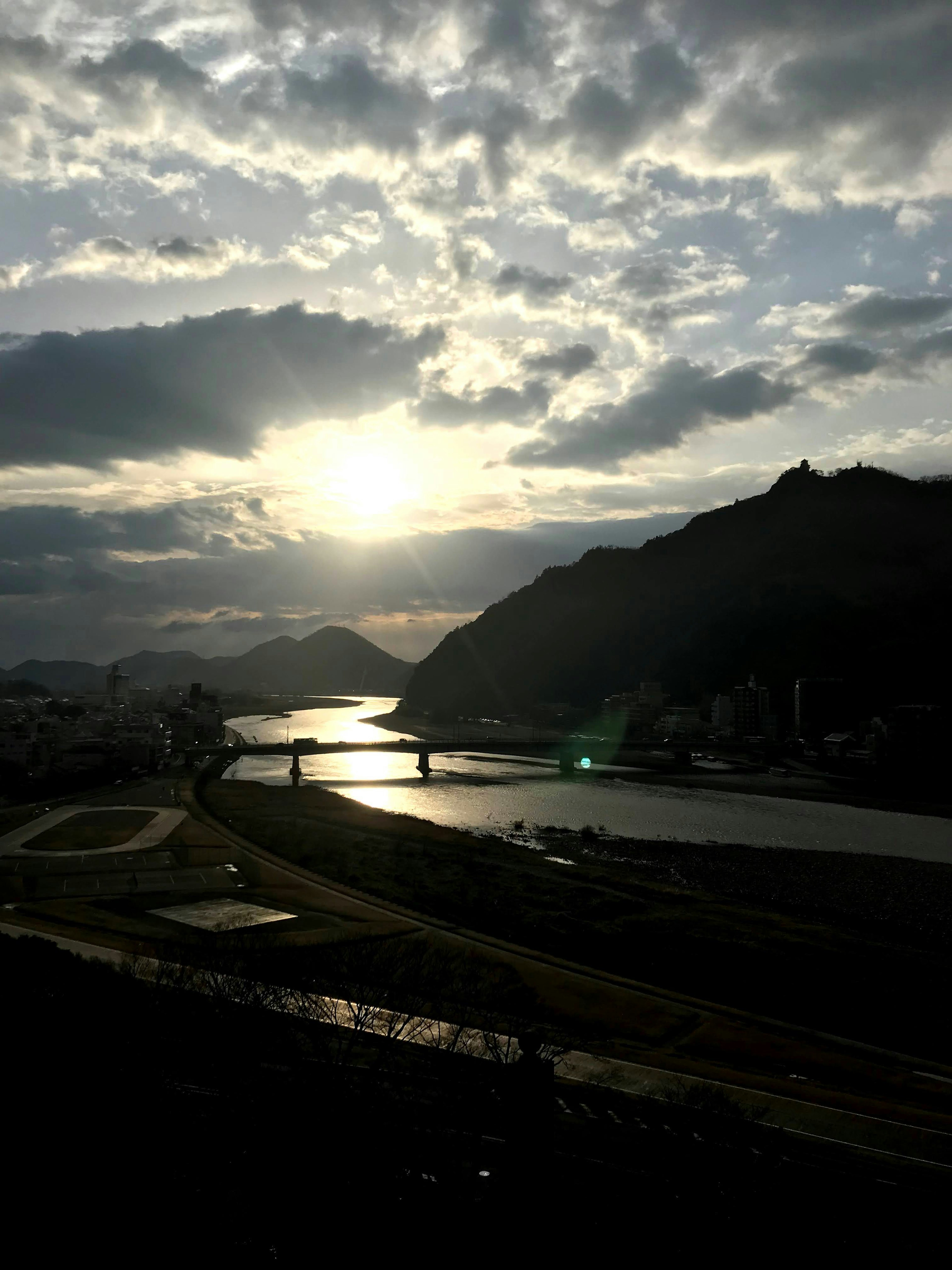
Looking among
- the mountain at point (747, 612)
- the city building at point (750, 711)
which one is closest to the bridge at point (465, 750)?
the city building at point (750, 711)

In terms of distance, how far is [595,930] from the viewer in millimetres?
21406

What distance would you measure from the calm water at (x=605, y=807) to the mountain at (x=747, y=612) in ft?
141

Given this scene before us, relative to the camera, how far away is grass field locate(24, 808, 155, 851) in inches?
1220

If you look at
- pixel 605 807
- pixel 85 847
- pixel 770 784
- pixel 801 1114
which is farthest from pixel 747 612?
pixel 801 1114

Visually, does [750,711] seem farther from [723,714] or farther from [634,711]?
[634,711]

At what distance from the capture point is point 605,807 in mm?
52125

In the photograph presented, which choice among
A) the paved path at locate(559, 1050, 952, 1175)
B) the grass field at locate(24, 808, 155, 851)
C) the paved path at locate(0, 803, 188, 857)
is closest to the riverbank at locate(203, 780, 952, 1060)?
the paved path at locate(0, 803, 188, 857)

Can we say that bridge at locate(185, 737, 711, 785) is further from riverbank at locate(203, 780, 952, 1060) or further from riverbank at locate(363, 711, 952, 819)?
riverbank at locate(203, 780, 952, 1060)

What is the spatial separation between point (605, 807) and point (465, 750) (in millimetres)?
21535

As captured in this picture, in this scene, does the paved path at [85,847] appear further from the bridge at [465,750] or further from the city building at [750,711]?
the city building at [750,711]

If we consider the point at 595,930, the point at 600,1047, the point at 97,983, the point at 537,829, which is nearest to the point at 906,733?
the point at 537,829

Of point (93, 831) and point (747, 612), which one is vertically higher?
point (747, 612)

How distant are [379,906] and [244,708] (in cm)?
15508

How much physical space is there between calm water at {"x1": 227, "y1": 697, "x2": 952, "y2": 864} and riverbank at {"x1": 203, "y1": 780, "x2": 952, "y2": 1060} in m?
4.32
